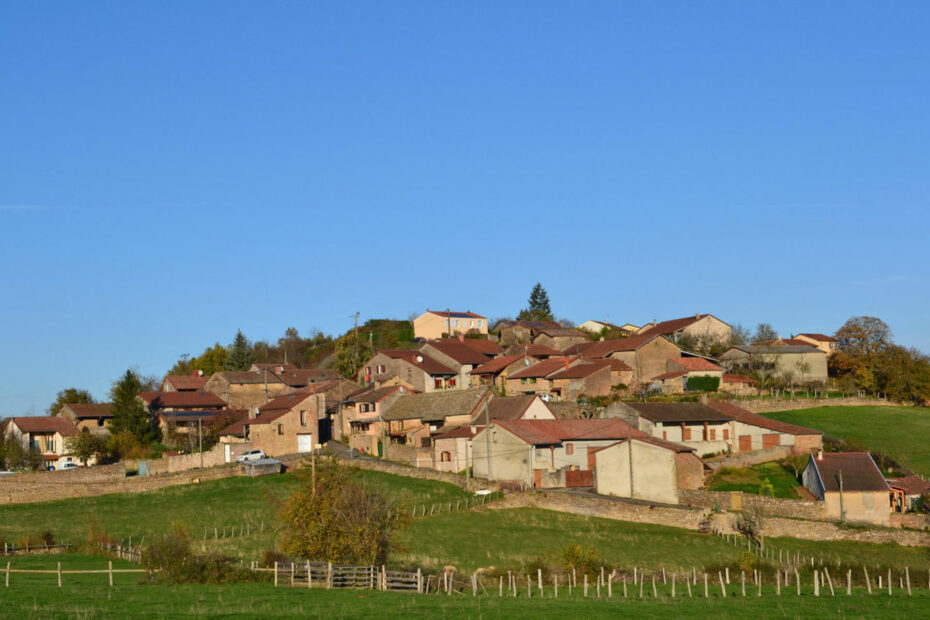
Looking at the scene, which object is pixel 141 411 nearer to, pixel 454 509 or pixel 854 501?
pixel 454 509

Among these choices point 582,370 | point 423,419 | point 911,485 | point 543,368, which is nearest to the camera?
point 911,485

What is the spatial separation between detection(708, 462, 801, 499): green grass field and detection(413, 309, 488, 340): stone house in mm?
59873

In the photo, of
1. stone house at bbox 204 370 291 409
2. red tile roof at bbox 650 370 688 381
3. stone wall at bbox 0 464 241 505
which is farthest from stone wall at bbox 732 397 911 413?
stone house at bbox 204 370 291 409

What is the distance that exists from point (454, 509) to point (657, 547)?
1249 centimetres

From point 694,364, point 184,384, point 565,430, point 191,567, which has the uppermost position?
point 184,384

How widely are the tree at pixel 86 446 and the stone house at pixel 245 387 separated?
14594mm

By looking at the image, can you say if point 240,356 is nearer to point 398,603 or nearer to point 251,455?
point 251,455

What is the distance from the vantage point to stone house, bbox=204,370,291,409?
91.5 meters

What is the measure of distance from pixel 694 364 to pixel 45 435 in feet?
178

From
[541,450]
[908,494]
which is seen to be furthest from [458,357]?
[908,494]

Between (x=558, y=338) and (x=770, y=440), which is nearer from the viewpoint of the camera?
(x=770, y=440)

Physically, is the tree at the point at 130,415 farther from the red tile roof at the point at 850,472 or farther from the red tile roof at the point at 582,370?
the red tile roof at the point at 850,472

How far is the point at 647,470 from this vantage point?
56.7 metres

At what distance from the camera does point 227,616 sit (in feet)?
87.6
